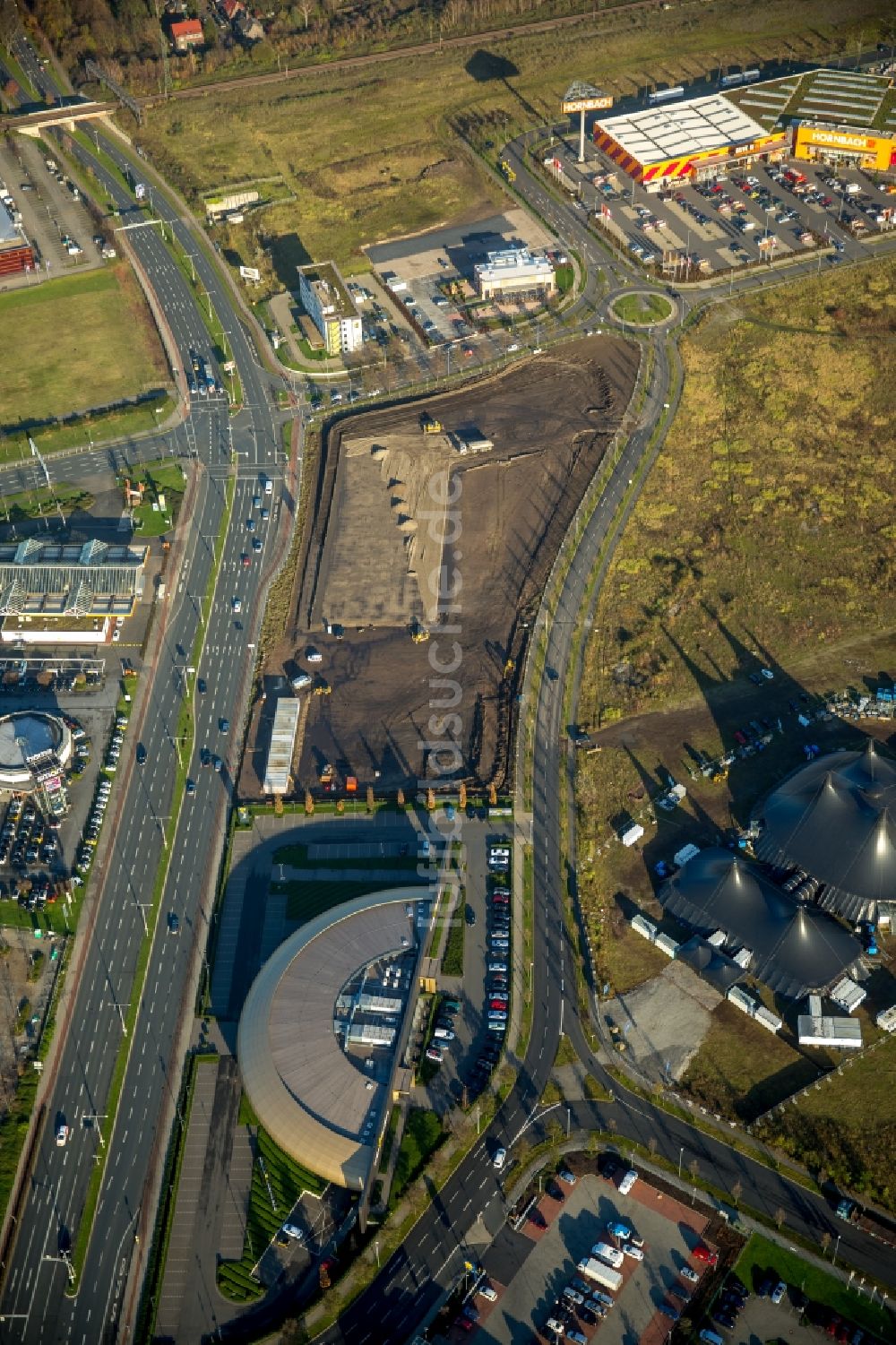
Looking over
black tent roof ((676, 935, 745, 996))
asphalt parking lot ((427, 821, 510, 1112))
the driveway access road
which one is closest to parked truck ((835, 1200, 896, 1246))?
black tent roof ((676, 935, 745, 996))

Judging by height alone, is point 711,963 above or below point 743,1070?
above

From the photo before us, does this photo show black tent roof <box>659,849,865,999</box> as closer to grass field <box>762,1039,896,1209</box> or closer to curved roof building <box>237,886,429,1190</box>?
grass field <box>762,1039,896,1209</box>

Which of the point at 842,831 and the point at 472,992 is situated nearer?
the point at 472,992

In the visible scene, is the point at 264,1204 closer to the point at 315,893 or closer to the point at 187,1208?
the point at 187,1208

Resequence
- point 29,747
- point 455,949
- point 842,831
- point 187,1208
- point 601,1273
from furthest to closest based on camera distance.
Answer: point 29,747 < point 842,831 < point 455,949 < point 187,1208 < point 601,1273

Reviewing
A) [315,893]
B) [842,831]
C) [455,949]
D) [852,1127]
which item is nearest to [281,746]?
[315,893]

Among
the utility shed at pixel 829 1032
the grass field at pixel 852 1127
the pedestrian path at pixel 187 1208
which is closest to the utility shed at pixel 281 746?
the pedestrian path at pixel 187 1208

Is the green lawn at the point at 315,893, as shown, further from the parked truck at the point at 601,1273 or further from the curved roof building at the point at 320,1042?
the parked truck at the point at 601,1273
